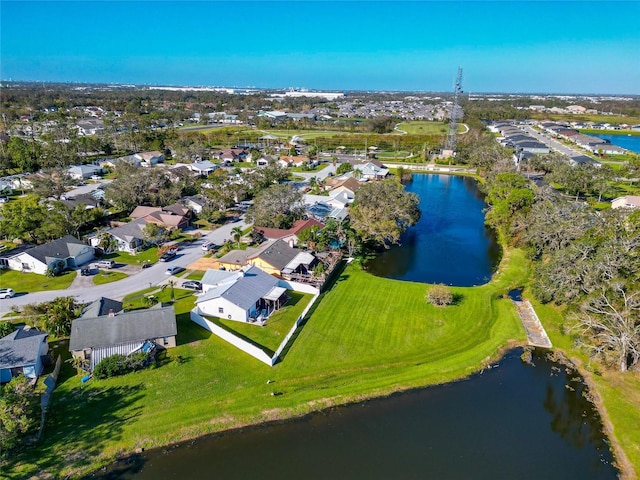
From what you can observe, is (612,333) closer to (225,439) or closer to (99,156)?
(225,439)

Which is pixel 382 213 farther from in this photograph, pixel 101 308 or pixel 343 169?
pixel 343 169

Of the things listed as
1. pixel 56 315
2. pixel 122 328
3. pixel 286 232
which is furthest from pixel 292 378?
pixel 286 232

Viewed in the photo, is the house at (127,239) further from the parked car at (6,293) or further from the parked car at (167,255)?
the parked car at (6,293)

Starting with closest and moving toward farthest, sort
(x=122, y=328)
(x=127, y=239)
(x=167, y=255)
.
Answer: (x=122, y=328)
(x=167, y=255)
(x=127, y=239)

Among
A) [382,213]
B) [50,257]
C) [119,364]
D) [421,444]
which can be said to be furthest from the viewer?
[382,213]

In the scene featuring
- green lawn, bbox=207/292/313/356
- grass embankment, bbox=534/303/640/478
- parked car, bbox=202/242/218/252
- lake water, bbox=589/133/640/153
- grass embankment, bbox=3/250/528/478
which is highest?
lake water, bbox=589/133/640/153

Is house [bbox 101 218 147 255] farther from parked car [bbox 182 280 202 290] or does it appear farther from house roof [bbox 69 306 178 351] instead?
house roof [bbox 69 306 178 351]

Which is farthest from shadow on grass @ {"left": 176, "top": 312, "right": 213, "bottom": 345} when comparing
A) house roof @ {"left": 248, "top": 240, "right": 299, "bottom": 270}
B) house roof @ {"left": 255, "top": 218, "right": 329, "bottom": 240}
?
house roof @ {"left": 255, "top": 218, "right": 329, "bottom": 240}
